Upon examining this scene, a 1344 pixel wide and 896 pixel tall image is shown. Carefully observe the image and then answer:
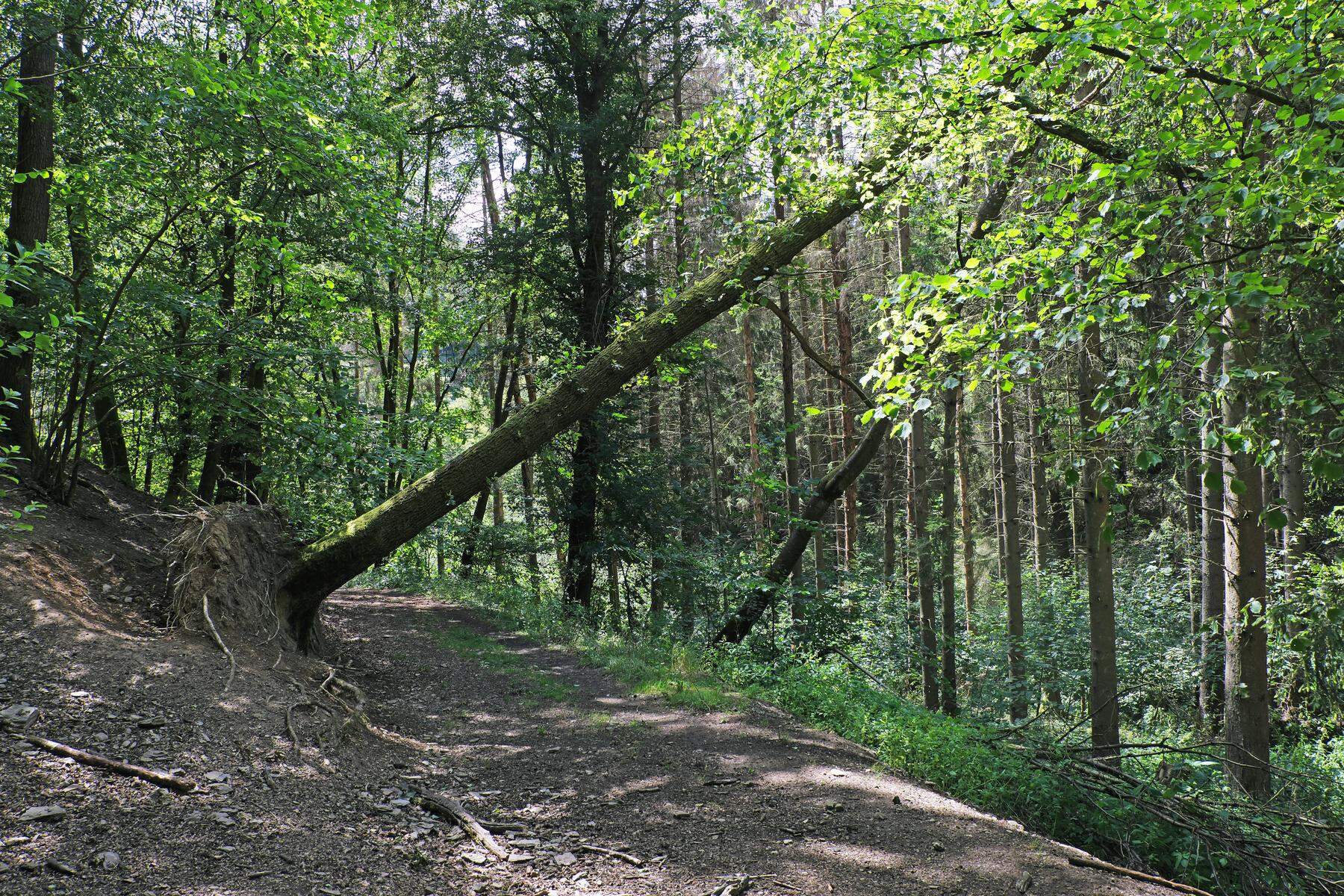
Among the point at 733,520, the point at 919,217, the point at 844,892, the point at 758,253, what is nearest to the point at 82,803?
the point at 844,892

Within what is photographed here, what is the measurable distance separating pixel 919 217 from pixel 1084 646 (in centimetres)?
1193

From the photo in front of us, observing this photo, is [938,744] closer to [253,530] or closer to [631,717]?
[631,717]

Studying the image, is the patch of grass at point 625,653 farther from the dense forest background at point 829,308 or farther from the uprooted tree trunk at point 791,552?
the uprooted tree trunk at point 791,552

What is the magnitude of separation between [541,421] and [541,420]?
1 centimetres

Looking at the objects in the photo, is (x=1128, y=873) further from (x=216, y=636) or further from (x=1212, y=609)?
(x=1212, y=609)

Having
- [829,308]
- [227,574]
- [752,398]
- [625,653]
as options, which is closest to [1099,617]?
[625,653]

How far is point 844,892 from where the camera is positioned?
12.3 ft

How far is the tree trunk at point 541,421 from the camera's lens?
7047 mm

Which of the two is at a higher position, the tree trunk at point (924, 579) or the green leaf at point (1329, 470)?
the green leaf at point (1329, 470)

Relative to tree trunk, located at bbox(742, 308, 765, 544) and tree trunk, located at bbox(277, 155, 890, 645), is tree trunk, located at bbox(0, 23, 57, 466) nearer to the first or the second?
tree trunk, located at bbox(277, 155, 890, 645)

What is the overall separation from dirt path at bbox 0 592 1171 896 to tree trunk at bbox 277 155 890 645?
1227 mm

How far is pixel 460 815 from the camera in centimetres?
446

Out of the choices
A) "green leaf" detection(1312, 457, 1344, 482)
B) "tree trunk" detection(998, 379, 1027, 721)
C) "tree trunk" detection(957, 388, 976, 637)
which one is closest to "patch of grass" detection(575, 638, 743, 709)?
"green leaf" detection(1312, 457, 1344, 482)

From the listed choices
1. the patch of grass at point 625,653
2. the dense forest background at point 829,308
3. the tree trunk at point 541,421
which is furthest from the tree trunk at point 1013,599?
the tree trunk at point 541,421
